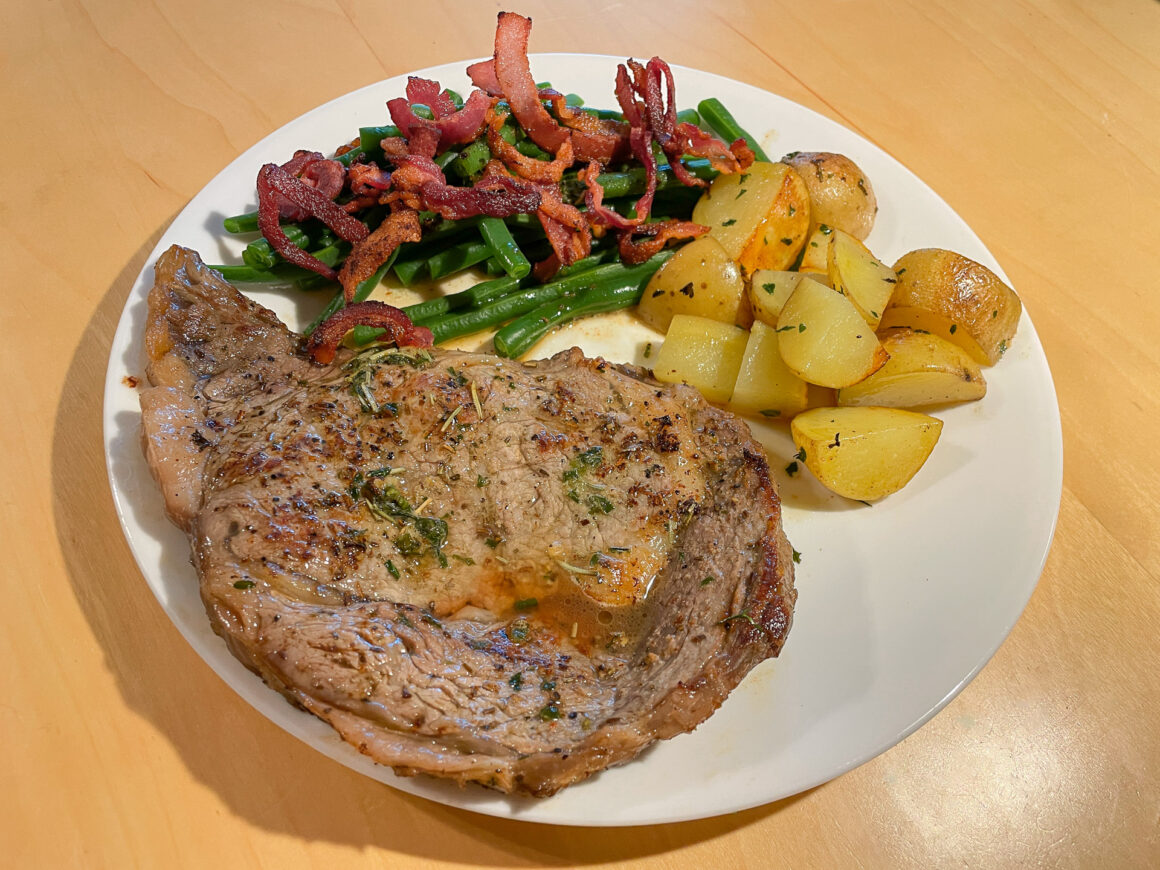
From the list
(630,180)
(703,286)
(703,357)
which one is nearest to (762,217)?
(703,286)

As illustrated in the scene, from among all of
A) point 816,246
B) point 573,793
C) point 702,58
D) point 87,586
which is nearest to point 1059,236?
point 816,246

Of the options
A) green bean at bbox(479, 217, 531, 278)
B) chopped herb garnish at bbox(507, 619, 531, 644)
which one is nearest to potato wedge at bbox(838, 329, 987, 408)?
green bean at bbox(479, 217, 531, 278)

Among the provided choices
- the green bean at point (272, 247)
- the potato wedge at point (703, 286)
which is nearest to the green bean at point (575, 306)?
the potato wedge at point (703, 286)

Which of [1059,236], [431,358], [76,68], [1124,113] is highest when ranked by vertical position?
[1124,113]

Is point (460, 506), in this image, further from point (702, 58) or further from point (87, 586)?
point (702, 58)

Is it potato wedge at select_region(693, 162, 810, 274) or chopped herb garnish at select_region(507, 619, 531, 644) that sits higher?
potato wedge at select_region(693, 162, 810, 274)

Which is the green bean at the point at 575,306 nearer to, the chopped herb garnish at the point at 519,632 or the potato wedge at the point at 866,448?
the potato wedge at the point at 866,448

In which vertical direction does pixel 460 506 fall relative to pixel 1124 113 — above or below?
below

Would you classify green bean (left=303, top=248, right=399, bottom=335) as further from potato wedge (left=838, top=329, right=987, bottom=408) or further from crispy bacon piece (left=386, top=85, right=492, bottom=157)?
potato wedge (left=838, top=329, right=987, bottom=408)
